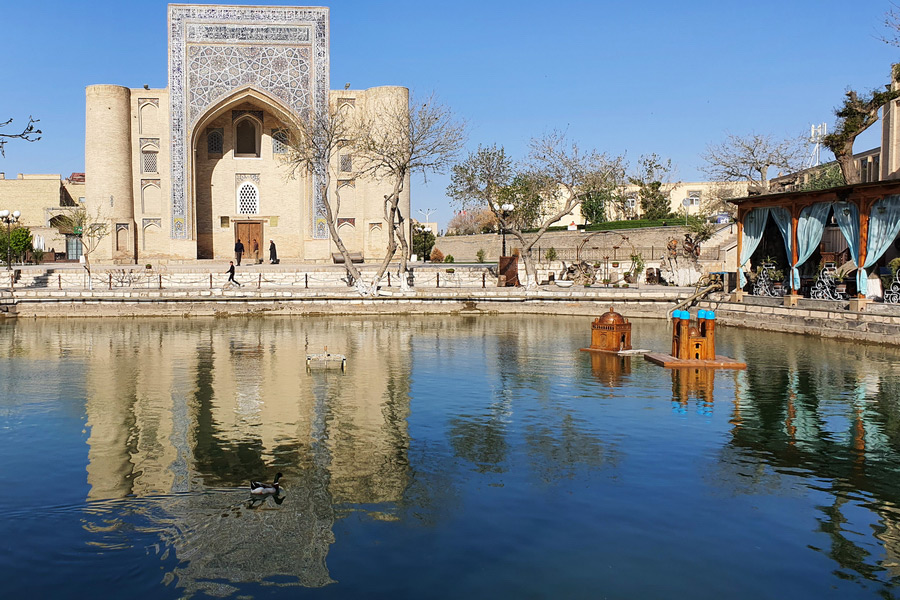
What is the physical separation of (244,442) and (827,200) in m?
16.0

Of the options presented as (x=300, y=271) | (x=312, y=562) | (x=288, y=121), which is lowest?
(x=312, y=562)

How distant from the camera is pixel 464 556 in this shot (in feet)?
19.4

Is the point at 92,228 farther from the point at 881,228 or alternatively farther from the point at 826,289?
the point at 881,228

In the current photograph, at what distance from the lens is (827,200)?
19844 mm

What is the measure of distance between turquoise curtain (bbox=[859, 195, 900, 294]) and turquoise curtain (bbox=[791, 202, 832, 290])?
1470mm

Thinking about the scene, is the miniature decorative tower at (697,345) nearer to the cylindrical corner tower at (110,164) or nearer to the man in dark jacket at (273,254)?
the man in dark jacket at (273,254)

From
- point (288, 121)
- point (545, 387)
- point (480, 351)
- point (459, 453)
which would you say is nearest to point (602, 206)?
point (288, 121)

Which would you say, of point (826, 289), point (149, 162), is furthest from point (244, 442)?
point (149, 162)

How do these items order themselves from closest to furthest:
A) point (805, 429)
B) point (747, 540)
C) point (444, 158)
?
point (747, 540), point (805, 429), point (444, 158)

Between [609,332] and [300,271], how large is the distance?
53.7 feet

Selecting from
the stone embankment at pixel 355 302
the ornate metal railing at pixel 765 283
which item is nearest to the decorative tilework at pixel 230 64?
the stone embankment at pixel 355 302

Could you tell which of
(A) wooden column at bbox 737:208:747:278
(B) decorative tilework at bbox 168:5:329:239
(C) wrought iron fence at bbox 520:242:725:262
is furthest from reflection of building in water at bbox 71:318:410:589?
(B) decorative tilework at bbox 168:5:329:239

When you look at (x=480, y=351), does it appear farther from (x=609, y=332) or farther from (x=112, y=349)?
(x=112, y=349)

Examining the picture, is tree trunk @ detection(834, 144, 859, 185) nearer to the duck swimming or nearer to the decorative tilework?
the decorative tilework
